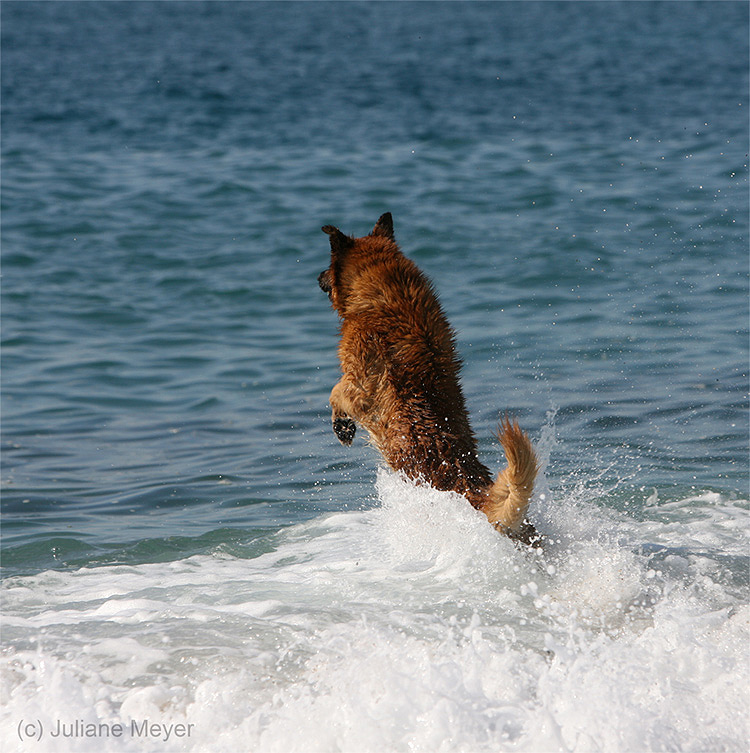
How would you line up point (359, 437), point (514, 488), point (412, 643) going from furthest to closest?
point (359, 437) → point (514, 488) → point (412, 643)

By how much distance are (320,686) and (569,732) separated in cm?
92

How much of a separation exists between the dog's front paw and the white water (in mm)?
606

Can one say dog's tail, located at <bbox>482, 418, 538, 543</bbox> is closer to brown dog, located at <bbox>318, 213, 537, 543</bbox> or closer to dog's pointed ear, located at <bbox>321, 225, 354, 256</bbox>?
brown dog, located at <bbox>318, 213, 537, 543</bbox>

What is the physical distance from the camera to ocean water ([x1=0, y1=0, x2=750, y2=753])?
134 inches

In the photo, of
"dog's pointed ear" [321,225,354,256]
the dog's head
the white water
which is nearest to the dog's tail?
the white water

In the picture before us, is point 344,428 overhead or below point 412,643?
overhead

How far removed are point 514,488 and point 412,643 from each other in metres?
0.84

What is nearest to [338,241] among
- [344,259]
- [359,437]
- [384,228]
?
[344,259]

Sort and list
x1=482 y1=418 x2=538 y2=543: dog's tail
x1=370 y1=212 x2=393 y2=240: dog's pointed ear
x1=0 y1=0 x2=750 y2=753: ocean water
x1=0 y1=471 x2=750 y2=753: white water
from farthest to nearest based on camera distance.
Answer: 1. x1=370 y1=212 x2=393 y2=240: dog's pointed ear
2. x1=482 y1=418 x2=538 y2=543: dog's tail
3. x1=0 y1=0 x2=750 y2=753: ocean water
4. x1=0 y1=471 x2=750 y2=753: white water

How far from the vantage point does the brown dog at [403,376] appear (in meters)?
4.73

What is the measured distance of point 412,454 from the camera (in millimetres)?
4777

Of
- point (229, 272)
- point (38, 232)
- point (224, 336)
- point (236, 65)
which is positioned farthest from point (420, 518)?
point (236, 65)

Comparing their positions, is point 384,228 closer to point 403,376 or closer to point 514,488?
point 403,376

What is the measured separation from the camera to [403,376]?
16.3 feet
